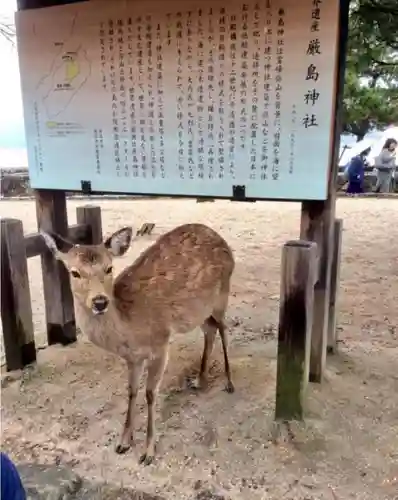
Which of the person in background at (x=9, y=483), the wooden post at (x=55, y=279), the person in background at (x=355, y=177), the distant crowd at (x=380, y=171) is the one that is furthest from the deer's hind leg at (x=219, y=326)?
the person in background at (x=355, y=177)

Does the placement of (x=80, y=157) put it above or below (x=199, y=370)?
above

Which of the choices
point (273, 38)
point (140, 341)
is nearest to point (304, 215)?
point (273, 38)

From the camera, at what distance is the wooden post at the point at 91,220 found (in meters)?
3.52

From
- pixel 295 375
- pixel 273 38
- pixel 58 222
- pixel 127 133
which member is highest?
pixel 273 38

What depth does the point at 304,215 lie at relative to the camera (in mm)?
2666

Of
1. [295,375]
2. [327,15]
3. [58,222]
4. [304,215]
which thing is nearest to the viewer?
[327,15]

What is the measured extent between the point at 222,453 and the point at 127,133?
5.82 feet

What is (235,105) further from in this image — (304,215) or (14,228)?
(14,228)

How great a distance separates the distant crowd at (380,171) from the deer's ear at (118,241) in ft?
28.3

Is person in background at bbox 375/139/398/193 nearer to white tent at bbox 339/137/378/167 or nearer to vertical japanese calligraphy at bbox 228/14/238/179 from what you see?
white tent at bbox 339/137/378/167

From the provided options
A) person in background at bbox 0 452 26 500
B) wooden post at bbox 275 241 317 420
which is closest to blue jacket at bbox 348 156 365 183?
wooden post at bbox 275 241 317 420

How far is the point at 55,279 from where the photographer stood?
11.0ft

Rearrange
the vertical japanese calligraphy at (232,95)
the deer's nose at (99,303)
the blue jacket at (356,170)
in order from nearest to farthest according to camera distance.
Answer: the deer's nose at (99,303)
the vertical japanese calligraphy at (232,95)
the blue jacket at (356,170)

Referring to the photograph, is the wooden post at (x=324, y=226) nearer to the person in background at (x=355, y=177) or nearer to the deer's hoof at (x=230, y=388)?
the deer's hoof at (x=230, y=388)
